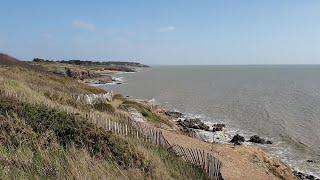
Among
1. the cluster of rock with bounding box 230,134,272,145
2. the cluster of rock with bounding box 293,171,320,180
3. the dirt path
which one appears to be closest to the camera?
the dirt path

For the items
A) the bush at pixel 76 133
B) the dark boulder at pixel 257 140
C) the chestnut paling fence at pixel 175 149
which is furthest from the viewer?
the dark boulder at pixel 257 140

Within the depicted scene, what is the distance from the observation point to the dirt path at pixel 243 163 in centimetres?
1668

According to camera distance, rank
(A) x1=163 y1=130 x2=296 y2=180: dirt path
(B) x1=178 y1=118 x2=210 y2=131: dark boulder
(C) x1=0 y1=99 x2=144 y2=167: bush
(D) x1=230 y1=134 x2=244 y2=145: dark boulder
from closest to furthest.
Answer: (C) x1=0 y1=99 x2=144 y2=167: bush → (A) x1=163 y1=130 x2=296 y2=180: dirt path → (D) x1=230 y1=134 x2=244 y2=145: dark boulder → (B) x1=178 y1=118 x2=210 y2=131: dark boulder

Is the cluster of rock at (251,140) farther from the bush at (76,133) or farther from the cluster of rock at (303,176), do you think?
the bush at (76,133)

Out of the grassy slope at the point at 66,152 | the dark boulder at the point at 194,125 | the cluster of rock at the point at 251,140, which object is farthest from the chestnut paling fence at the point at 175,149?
the dark boulder at the point at 194,125

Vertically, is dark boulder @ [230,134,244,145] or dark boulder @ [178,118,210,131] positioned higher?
dark boulder @ [230,134,244,145]

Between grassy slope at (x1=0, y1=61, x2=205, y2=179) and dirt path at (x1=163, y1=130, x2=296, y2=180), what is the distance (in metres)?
5.12

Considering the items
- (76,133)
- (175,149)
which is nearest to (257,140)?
(175,149)

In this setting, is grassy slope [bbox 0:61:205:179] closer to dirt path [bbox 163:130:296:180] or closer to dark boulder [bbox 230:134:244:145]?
dirt path [bbox 163:130:296:180]

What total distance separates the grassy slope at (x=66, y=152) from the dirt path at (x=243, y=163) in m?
5.12

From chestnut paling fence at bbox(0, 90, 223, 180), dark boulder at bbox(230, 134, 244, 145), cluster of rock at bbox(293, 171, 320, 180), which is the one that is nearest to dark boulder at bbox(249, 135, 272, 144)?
dark boulder at bbox(230, 134, 244, 145)

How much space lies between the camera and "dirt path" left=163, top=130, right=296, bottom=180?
54.7 ft

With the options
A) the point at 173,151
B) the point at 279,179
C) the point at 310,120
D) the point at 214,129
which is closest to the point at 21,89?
the point at 173,151

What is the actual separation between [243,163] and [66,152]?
11247 mm
